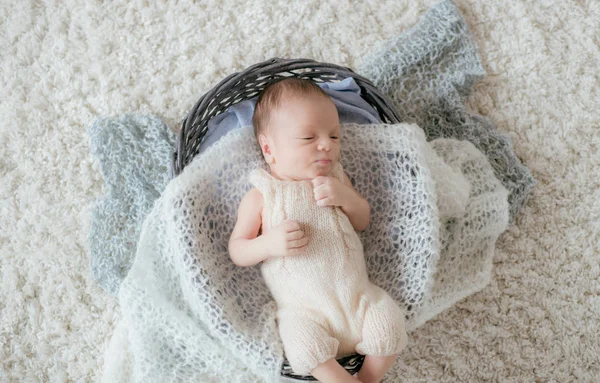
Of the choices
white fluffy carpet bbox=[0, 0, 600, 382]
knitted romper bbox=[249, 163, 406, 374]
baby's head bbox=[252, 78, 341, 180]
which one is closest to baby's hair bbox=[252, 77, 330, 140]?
baby's head bbox=[252, 78, 341, 180]

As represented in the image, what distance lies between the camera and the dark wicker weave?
3.88 ft

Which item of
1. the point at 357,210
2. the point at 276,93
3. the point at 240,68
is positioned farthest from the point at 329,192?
the point at 240,68

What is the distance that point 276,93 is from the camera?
1.13 metres

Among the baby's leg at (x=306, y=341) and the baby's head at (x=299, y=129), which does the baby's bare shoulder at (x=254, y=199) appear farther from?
the baby's leg at (x=306, y=341)

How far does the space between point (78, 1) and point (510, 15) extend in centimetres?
116

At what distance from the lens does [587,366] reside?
1.34 m

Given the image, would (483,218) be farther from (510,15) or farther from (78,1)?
(78,1)

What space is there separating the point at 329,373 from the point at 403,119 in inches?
27.7

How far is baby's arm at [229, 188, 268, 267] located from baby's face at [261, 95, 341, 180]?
0.08 meters

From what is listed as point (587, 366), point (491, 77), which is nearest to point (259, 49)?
point (491, 77)

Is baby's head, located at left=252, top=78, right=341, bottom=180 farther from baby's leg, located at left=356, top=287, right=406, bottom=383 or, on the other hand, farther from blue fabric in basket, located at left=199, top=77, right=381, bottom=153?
baby's leg, located at left=356, top=287, right=406, bottom=383

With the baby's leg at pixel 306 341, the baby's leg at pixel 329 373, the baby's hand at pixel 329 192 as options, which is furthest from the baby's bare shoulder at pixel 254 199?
the baby's leg at pixel 329 373

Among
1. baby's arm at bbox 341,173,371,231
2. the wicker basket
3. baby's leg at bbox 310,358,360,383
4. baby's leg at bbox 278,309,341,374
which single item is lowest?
baby's leg at bbox 310,358,360,383

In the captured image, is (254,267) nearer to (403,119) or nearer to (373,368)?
(373,368)
